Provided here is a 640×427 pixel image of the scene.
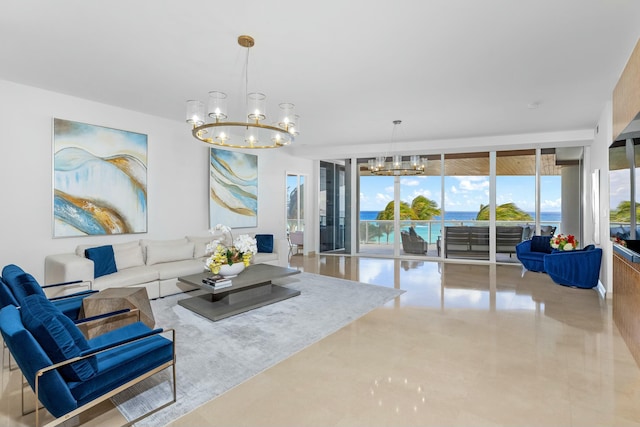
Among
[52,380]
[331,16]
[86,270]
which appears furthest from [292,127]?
[86,270]

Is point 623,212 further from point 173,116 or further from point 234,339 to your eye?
point 173,116

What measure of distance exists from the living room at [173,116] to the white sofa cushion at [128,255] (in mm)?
349

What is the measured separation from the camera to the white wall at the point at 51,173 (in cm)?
405

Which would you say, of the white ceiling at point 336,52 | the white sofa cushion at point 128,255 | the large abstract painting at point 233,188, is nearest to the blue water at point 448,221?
the white ceiling at point 336,52

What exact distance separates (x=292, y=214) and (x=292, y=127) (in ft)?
17.7

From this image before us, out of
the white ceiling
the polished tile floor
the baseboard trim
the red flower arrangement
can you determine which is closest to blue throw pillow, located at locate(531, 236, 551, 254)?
the red flower arrangement

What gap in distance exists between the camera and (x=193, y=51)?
321 cm

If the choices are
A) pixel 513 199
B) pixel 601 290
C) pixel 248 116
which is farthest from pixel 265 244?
pixel 513 199

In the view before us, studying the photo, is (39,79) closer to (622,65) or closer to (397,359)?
(397,359)

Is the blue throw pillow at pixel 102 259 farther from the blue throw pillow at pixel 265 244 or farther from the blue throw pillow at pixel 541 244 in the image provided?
the blue throw pillow at pixel 541 244

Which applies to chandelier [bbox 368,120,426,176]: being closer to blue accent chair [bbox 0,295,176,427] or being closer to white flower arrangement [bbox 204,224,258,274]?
white flower arrangement [bbox 204,224,258,274]

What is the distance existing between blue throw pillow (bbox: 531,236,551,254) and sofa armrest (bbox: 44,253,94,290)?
767 centimetres

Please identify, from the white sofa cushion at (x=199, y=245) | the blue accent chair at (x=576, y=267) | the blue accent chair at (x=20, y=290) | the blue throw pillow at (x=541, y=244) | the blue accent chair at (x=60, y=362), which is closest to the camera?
the blue accent chair at (x=60, y=362)

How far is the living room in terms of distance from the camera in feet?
9.81
